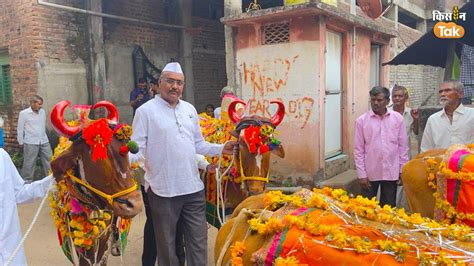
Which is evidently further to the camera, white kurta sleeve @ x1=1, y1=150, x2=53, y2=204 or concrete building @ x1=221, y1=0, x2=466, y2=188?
concrete building @ x1=221, y1=0, x2=466, y2=188

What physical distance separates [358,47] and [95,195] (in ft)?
21.1

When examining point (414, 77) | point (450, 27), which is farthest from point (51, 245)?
point (414, 77)

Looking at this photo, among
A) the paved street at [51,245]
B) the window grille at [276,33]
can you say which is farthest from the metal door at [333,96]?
the paved street at [51,245]

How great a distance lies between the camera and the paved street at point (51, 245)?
4707 millimetres

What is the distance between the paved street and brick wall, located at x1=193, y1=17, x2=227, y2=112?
598 cm

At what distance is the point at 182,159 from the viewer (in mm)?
3324

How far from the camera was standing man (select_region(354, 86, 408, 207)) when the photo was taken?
4.40 m

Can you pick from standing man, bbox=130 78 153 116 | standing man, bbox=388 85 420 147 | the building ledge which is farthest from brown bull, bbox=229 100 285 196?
standing man, bbox=130 78 153 116

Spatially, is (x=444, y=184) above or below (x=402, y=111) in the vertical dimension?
below

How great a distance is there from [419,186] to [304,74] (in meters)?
3.68

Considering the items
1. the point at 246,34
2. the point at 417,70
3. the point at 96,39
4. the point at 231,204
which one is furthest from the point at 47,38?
the point at 417,70

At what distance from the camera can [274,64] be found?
22.6 feet

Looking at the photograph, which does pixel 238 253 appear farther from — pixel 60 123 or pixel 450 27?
pixel 450 27

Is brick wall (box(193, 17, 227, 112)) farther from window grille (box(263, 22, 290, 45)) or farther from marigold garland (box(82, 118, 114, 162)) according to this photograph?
marigold garland (box(82, 118, 114, 162))
